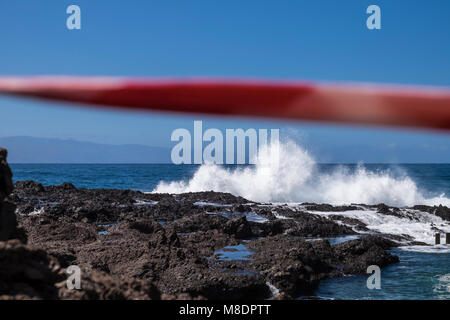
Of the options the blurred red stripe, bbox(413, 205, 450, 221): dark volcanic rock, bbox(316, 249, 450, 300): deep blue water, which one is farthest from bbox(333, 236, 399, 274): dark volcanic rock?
bbox(413, 205, 450, 221): dark volcanic rock

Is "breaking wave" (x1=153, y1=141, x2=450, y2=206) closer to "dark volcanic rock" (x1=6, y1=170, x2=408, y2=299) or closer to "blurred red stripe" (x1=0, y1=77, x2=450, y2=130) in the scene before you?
"dark volcanic rock" (x1=6, y1=170, x2=408, y2=299)

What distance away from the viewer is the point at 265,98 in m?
0.60

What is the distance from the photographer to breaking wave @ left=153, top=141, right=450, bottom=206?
102 ft

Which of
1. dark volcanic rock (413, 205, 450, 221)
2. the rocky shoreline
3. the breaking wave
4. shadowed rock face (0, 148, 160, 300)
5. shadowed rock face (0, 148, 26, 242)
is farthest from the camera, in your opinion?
the breaking wave

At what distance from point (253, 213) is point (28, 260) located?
15163 mm

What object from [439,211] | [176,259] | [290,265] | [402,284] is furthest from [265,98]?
[439,211]

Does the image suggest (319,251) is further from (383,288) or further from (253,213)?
(253,213)

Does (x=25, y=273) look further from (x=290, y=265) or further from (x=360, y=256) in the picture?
(x=360, y=256)

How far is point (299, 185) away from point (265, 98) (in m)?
33.6

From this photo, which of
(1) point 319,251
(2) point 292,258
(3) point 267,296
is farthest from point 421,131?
(1) point 319,251

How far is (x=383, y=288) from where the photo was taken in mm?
8219

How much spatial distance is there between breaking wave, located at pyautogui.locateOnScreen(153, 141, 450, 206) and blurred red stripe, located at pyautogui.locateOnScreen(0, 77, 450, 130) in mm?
30767

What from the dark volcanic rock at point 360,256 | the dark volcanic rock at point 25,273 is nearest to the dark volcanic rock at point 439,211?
the dark volcanic rock at point 360,256

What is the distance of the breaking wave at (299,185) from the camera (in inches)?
1226
